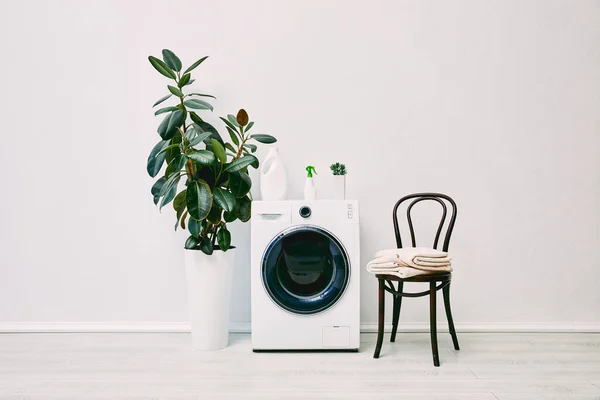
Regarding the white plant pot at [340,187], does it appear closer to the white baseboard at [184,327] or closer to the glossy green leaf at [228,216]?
the glossy green leaf at [228,216]

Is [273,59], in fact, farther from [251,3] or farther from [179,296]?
[179,296]

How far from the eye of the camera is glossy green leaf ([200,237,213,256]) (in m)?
2.71

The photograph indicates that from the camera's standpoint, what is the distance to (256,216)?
2.74 meters

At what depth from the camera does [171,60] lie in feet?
9.51

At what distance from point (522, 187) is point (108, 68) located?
2591 millimetres

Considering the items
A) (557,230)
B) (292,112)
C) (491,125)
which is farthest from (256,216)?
(557,230)

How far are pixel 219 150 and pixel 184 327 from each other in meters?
1.16

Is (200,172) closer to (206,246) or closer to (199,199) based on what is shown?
(199,199)

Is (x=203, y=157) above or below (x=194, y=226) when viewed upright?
above

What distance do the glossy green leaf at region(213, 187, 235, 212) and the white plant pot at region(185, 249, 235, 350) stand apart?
0.30m

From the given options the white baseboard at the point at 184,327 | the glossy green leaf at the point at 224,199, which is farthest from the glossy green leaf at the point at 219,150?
the white baseboard at the point at 184,327

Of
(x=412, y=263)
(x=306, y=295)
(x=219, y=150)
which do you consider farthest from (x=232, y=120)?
(x=412, y=263)

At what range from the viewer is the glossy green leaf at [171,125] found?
2787mm

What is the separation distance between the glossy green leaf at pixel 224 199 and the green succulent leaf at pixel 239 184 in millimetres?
56
